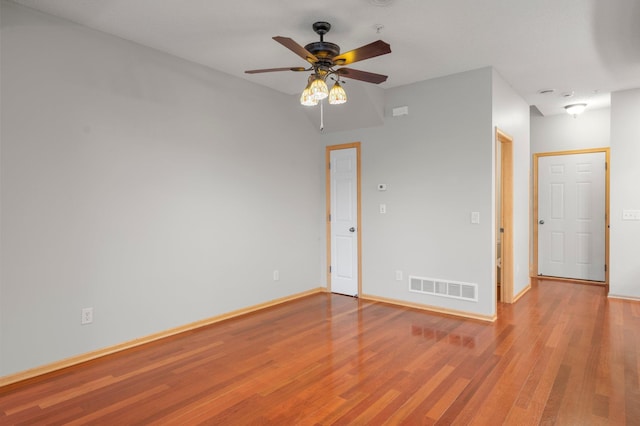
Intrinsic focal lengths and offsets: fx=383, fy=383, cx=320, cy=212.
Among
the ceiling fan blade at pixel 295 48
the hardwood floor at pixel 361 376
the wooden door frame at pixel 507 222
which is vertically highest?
the ceiling fan blade at pixel 295 48

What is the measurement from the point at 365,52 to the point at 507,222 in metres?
3.38

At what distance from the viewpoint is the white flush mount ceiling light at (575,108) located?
569 centimetres

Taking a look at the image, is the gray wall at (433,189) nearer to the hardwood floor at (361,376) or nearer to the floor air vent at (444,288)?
the floor air vent at (444,288)

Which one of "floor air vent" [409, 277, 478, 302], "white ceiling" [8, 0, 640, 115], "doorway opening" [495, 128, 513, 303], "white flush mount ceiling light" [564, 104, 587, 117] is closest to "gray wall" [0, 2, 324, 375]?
"white ceiling" [8, 0, 640, 115]

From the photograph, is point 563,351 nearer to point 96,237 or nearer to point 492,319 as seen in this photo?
point 492,319

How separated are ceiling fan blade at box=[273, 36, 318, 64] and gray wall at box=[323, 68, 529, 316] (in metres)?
2.15

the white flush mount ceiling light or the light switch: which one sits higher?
the white flush mount ceiling light

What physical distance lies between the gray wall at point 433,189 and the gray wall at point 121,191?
1335 millimetres

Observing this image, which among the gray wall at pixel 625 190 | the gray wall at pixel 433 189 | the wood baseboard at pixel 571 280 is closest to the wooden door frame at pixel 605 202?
the wood baseboard at pixel 571 280

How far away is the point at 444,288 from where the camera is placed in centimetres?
457

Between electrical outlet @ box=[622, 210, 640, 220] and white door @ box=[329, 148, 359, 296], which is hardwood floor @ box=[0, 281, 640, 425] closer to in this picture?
white door @ box=[329, 148, 359, 296]

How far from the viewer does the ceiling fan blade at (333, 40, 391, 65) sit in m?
2.56

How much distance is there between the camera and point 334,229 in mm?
5672

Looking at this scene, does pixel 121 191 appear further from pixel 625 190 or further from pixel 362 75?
pixel 625 190
